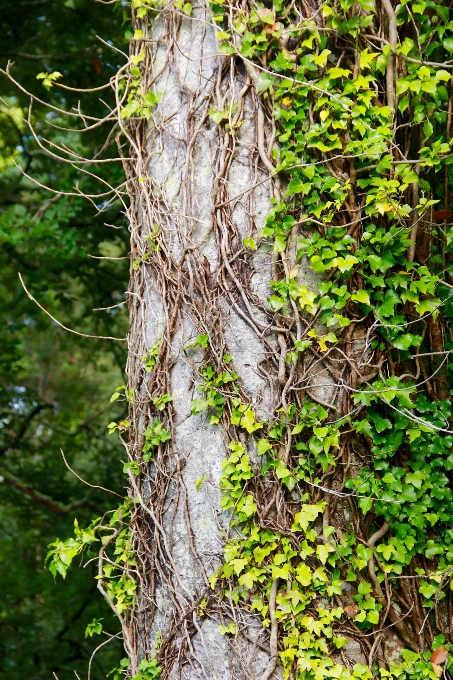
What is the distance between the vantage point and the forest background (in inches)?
212

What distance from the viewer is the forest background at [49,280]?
5375 mm

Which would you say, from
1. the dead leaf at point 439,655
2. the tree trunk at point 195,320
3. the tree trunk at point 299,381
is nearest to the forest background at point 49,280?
the tree trunk at point 195,320

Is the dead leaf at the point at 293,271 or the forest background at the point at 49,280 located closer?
the dead leaf at the point at 293,271

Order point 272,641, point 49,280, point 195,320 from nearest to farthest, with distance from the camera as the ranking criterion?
1. point 272,641
2. point 195,320
3. point 49,280

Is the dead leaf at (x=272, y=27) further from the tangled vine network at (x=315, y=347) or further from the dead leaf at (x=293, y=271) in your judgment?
the dead leaf at (x=293, y=271)

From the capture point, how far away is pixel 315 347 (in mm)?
2186

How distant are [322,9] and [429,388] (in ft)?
4.31

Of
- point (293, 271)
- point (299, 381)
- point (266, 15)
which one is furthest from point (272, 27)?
point (299, 381)

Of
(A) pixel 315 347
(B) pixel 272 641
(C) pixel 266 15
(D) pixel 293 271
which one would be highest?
(C) pixel 266 15

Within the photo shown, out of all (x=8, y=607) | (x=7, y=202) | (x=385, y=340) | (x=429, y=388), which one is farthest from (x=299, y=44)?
(x=8, y=607)

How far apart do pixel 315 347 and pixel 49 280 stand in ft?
13.4

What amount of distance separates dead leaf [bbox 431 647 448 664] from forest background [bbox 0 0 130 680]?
3855 millimetres

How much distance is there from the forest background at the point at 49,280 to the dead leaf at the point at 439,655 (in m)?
3.86

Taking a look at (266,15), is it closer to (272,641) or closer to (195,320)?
(195,320)
